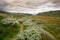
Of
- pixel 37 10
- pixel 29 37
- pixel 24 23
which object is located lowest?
pixel 29 37

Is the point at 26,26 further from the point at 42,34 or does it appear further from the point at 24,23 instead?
the point at 42,34

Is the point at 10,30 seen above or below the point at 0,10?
below

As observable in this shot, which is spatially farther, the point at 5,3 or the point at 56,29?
the point at 5,3

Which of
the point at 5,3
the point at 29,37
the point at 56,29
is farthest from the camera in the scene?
the point at 5,3

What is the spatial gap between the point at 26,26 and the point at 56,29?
141 cm

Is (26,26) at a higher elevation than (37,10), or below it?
below

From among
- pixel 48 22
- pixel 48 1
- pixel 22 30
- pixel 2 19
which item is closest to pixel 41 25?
pixel 48 22

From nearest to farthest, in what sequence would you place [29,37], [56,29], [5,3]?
[29,37], [56,29], [5,3]

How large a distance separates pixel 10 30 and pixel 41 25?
1477mm

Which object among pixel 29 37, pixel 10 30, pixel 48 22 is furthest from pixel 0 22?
pixel 48 22

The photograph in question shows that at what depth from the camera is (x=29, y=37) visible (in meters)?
6.88

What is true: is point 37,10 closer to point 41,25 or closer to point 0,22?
point 41,25

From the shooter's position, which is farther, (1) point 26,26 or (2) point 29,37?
(1) point 26,26

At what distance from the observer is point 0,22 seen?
25.0 feet
